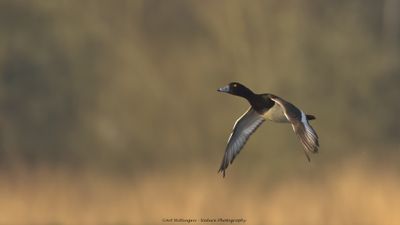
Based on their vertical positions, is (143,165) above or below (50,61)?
below

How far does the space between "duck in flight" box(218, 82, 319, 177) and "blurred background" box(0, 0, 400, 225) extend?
263cm

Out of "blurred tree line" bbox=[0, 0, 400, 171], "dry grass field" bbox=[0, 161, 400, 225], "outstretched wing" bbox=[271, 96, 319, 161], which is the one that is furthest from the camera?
"blurred tree line" bbox=[0, 0, 400, 171]

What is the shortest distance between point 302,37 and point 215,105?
49.9 inches

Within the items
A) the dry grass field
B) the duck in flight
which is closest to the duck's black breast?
the duck in flight

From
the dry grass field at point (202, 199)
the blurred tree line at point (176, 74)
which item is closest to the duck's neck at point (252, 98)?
the dry grass field at point (202, 199)

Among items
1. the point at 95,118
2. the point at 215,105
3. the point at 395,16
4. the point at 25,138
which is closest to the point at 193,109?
the point at 215,105

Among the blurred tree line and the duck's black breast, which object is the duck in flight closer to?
the duck's black breast

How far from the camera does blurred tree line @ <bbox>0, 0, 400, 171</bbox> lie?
1184 centimetres

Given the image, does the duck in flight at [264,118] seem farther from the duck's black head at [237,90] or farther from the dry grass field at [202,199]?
the dry grass field at [202,199]

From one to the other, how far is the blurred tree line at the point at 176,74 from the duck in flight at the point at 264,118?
328 centimetres

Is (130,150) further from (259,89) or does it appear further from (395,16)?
(395,16)

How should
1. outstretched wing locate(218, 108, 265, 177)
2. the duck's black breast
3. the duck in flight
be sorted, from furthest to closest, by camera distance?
outstretched wing locate(218, 108, 265, 177)
the duck's black breast
the duck in flight

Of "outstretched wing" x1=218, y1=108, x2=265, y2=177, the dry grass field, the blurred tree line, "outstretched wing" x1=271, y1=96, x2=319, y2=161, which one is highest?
"outstretched wing" x1=271, y1=96, x2=319, y2=161

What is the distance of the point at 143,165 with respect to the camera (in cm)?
1152
